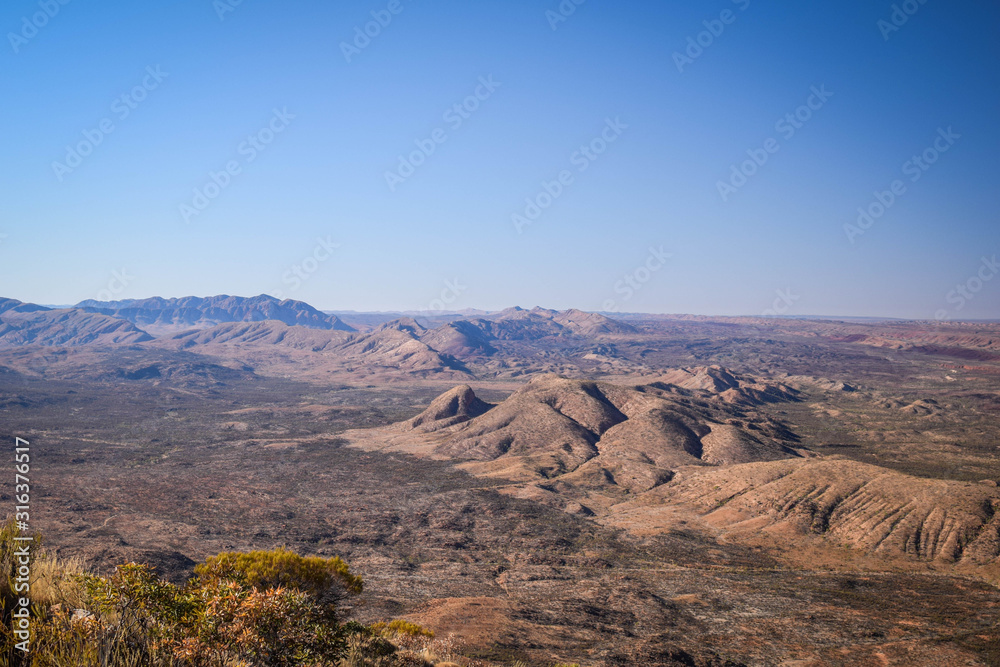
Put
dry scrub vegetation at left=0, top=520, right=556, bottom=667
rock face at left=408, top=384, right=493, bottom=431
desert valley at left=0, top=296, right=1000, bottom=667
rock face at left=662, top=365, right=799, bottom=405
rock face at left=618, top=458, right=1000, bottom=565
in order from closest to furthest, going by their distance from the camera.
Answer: dry scrub vegetation at left=0, top=520, right=556, bottom=667
desert valley at left=0, top=296, right=1000, bottom=667
rock face at left=618, top=458, right=1000, bottom=565
rock face at left=408, top=384, right=493, bottom=431
rock face at left=662, top=365, right=799, bottom=405

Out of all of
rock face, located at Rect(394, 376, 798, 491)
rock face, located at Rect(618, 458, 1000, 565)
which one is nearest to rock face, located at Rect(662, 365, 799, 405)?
rock face, located at Rect(394, 376, 798, 491)

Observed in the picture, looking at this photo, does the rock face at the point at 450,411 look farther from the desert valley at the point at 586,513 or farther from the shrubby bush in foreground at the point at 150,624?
the shrubby bush in foreground at the point at 150,624

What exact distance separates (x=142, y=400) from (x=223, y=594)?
458 feet

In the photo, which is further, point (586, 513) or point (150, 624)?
point (586, 513)

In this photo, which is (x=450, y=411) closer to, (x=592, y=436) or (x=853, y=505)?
(x=592, y=436)

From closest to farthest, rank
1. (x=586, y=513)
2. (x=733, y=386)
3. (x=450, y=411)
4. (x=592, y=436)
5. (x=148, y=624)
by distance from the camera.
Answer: (x=148, y=624) < (x=586, y=513) < (x=592, y=436) < (x=450, y=411) < (x=733, y=386)

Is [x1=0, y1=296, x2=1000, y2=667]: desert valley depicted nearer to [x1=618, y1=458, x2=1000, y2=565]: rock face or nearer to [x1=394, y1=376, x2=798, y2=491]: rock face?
[x1=618, y1=458, x2=1000, y2=565]: rock face

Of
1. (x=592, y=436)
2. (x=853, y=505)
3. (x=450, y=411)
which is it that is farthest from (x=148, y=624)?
(x=450, y=411)

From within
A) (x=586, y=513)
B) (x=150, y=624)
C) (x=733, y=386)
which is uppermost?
(x=150, y=624)

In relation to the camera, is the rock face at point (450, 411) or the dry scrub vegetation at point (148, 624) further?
the rock face at point (450, 411)

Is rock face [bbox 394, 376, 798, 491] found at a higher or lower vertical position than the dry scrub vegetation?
lower

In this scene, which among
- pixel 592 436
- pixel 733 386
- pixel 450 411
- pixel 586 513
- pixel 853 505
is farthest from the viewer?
pixel 733 386

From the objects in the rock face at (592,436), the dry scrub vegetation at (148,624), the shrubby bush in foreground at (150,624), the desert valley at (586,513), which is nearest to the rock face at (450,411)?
the rock face at (592,436)

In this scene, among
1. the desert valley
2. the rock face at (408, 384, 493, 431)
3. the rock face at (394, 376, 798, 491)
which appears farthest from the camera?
the rock face at (408, 384, 493, 431)
